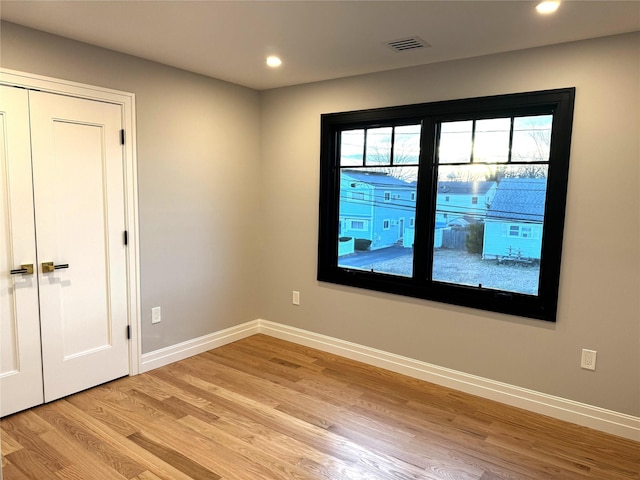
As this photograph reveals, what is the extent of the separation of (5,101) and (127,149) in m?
0.80

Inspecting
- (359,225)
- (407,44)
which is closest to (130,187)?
(359,225)

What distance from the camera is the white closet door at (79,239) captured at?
2.85m

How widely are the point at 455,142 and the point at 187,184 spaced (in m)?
2.26

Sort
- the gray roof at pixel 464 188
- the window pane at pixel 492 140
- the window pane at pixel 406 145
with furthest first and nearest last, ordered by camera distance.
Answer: the window pane at pixel 406 145
the gray roof at pixel 464 188
the window pane at pixel 492 140

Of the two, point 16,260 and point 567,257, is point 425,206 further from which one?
point 16,260

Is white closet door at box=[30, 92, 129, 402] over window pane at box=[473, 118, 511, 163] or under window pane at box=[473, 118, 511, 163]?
→ under

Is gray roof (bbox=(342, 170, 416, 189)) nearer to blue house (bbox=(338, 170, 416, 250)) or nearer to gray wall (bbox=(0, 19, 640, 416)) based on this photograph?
blue house (bbox=(338, 170, 416, 250))

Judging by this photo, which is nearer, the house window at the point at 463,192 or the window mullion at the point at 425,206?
the house window at the point at 463,192

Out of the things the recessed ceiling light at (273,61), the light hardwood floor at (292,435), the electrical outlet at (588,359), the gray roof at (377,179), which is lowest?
the light hardwood floor at (292,435)

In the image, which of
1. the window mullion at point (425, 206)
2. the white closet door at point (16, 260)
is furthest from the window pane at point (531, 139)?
the white closet door at point (16, 260)

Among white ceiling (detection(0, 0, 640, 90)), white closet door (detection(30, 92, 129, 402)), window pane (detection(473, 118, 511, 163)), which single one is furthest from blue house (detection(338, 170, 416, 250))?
white closet door (detection(30, 92, 129, 402))

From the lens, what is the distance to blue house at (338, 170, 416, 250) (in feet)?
11.8

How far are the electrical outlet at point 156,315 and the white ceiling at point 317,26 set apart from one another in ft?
6.61

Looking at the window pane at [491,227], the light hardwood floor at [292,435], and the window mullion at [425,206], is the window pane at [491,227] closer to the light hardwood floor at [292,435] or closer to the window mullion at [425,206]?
the window mullion at [425,206]
